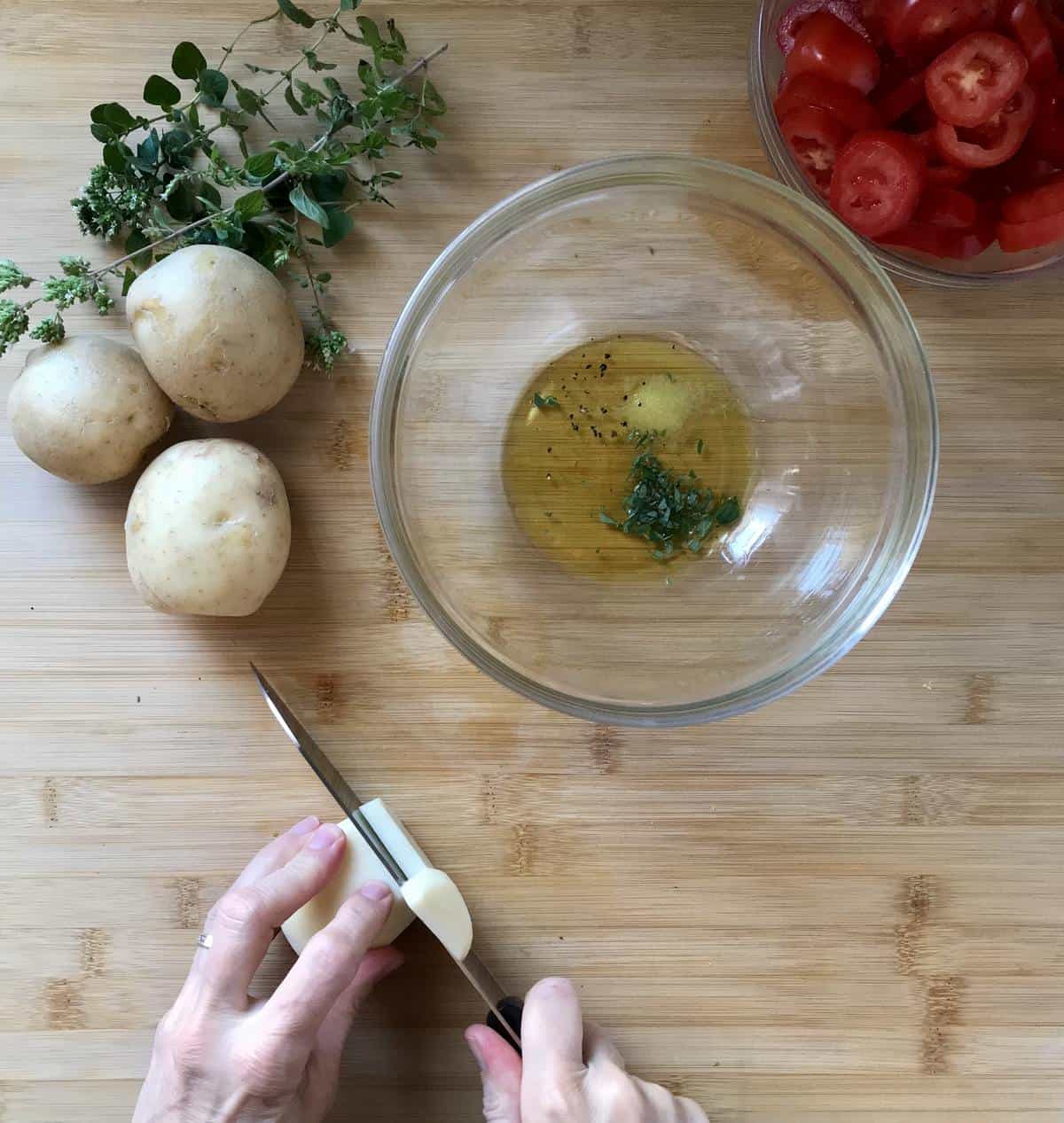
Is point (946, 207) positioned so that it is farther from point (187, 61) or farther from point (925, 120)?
point (187, 61)

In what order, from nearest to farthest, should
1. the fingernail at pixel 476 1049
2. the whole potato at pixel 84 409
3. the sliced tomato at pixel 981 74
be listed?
1. the sliced tomato at pixel 981 74
2. the whole potato at pixel 84 409
3. the fingernail at pixel 476 1049

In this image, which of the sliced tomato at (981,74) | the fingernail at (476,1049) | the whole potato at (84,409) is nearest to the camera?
the sliced tomato at (981,74)

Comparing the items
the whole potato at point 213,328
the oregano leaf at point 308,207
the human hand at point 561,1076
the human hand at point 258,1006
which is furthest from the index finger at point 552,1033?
the oregano leaf at point 308,207

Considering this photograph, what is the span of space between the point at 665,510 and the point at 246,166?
1.98 feet

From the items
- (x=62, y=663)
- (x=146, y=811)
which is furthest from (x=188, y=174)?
(x=146, y=811)

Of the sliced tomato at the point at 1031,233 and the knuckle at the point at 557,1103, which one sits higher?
the sliced tomato at the point at 1031,233

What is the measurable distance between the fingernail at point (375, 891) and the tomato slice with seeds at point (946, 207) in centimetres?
95

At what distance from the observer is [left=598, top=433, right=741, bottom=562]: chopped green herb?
116 cm

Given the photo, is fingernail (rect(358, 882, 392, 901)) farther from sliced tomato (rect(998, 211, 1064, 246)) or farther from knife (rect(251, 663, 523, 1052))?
sliced tomato (rect(998, 211, 1064, 246))

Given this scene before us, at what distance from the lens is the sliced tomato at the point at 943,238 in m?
1.07

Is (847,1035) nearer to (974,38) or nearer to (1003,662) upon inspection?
(1003,662)

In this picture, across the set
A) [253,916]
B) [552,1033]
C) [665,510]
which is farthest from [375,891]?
[665,510]

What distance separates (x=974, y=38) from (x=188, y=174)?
822mm

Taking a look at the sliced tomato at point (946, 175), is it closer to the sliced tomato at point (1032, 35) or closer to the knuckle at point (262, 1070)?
the sliced tomato at point (1032, 35)
